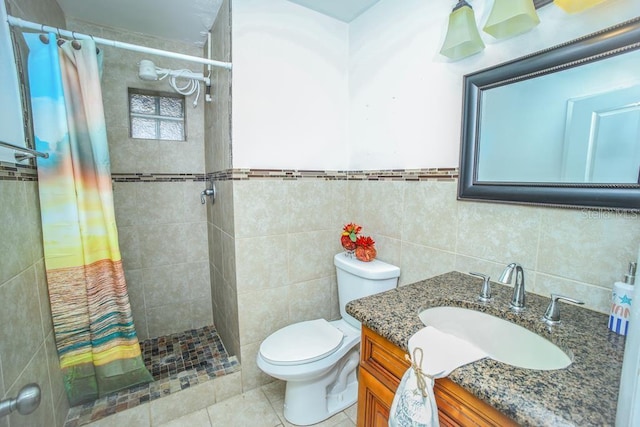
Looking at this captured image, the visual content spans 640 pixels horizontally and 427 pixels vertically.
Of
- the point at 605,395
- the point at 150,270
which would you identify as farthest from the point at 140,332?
the point at 605,395

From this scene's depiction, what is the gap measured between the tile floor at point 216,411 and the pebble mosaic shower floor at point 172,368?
0.04 m

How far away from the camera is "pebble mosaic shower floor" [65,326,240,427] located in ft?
4.51

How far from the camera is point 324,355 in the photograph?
1.36m

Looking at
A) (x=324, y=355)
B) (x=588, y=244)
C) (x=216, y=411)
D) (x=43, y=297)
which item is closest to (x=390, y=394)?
(x=324, y=355)

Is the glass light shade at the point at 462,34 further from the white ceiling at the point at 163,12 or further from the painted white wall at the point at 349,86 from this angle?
the white ceiling at the point at 163,12

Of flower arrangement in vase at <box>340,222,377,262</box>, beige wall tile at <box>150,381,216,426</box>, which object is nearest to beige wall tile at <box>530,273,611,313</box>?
flower arrangement in vase at <box>340,222,377,262</box>

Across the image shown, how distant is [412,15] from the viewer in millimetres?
1361

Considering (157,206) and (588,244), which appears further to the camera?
(157,206)

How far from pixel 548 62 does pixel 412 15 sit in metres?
0.72

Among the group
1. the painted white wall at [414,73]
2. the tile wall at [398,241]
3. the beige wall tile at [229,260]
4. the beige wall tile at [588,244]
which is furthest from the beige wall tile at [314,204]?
the beige wall tile at [588,244]

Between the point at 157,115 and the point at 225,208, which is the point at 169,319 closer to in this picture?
the point at 225,208

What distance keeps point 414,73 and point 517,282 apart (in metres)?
1.04

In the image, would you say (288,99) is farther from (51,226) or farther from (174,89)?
(51,226)

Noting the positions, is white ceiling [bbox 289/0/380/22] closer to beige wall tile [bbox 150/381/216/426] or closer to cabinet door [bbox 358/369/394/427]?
cabinet door [bbox 358/369/394/427]
